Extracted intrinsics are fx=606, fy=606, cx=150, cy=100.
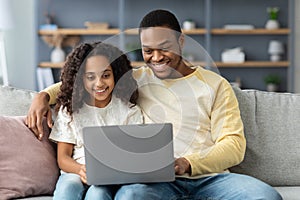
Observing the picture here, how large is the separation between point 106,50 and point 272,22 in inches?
168

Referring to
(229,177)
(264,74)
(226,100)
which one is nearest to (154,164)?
(229,177)

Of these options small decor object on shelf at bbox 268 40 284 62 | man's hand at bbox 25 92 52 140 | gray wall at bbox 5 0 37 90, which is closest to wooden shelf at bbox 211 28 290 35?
small decor object on shelf at bbox 268 40 284 62

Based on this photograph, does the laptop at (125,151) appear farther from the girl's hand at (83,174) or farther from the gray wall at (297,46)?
the gray wall at (297,46)

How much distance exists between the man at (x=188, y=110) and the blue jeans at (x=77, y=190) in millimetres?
273

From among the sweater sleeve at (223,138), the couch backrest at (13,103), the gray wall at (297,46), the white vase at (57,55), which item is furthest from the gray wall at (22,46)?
the sweater sleeve at (223,138)

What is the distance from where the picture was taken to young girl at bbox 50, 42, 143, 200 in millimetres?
2322

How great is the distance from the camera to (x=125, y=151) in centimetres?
204

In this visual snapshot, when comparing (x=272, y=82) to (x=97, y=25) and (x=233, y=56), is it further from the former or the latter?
(x=97, y=25)

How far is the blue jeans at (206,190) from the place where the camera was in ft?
6.70

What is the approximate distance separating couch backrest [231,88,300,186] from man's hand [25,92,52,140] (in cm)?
80

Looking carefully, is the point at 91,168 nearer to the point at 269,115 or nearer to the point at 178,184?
the point at 178,184

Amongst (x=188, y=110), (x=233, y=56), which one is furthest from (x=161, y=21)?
(x=233, y=56)

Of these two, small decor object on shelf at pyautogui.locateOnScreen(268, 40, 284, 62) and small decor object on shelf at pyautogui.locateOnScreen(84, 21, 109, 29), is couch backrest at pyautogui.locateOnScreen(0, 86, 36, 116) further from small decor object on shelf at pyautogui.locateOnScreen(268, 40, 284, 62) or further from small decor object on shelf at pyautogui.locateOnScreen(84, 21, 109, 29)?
→ small decor object on shelf at pyautogui.locateOnScreen(268, 40, 284, 62)

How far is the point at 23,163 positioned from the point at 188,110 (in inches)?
26.3
